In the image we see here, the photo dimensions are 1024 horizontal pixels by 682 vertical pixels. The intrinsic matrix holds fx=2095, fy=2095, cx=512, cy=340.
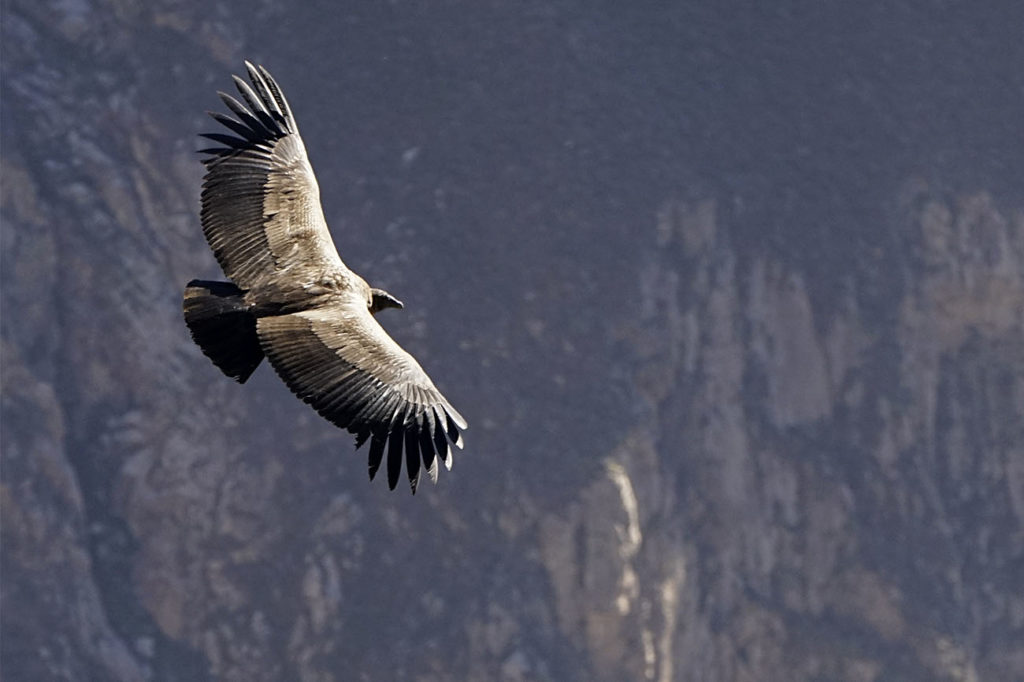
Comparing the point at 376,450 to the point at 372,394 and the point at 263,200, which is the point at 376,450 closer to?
the point at 372,394

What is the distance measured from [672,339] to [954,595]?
9.44 meters

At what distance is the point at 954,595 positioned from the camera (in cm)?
5116

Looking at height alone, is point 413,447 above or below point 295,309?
below

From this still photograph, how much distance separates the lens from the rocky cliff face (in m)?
46.9

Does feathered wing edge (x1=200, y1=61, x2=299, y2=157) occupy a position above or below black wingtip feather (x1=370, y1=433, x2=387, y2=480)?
above

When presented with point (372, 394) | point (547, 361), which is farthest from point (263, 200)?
point (547, 361)

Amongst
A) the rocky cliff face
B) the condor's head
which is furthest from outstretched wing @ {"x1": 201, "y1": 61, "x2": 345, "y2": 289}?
the rocky cliff face

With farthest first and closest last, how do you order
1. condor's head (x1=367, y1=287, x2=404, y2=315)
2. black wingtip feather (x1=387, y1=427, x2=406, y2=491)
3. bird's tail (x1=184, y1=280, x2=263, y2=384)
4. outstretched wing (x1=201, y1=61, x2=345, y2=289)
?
condor's head (x1=367, y1=287, x2=404, y2=315) < outstretched wing (x1=201, y1=61, x2=345, y2=289) < bird's tail (x1=184, y1=280, x2=263, y2=384) < black wingtip feather (x1=387, y1=427, x2=406, y2=491)

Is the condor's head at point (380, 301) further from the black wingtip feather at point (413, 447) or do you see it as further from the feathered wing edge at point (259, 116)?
the black wingtip feather at point (413, 447)

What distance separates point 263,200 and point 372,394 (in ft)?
10.1

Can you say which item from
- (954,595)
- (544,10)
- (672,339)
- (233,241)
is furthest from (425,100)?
(233,241)

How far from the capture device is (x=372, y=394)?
61.5ft

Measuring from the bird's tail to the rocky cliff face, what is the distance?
27.1 metres

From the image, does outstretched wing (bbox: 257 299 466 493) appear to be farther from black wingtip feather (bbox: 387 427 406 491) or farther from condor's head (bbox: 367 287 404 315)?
condor's head (bbox: 367 287 404 315)
